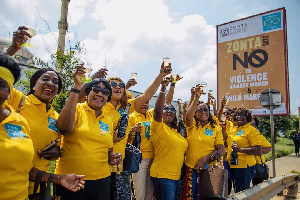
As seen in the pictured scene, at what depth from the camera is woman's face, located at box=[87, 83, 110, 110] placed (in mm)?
2742

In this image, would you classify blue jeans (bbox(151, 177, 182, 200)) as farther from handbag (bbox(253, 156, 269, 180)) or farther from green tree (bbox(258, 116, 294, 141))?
green tree (bbox(258, 116, 294, 141))

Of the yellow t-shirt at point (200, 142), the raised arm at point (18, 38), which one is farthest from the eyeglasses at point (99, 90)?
the yellow t-shirt at point (200, 142)

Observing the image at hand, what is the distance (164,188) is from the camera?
3.49 m

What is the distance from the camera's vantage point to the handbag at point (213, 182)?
386 centimetres

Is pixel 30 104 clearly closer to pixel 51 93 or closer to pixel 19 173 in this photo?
pixel 51 93

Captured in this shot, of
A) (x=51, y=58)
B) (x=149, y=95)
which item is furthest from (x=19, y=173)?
(x=51, y=58)

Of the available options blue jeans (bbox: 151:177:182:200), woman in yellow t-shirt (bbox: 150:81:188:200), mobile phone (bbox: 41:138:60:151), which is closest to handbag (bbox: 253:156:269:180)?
woman in yellow t-shirt (bbox: 150:81:188:200)

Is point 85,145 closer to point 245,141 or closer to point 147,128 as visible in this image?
point 147,128

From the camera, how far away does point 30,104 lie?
2.39m

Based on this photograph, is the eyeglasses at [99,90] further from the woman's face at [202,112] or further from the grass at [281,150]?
the grass at [281,150]

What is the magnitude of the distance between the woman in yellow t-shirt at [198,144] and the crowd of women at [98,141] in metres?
0.01

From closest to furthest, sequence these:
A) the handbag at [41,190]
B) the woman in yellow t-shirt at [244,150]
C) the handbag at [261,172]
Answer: the handbag at [41,190]
the woman in yellow t-shirt at [244,150]
the handbag at [261,172]

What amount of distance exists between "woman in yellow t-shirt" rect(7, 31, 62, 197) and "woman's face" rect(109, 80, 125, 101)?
89 cm

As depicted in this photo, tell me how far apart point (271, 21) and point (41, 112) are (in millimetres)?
12564
